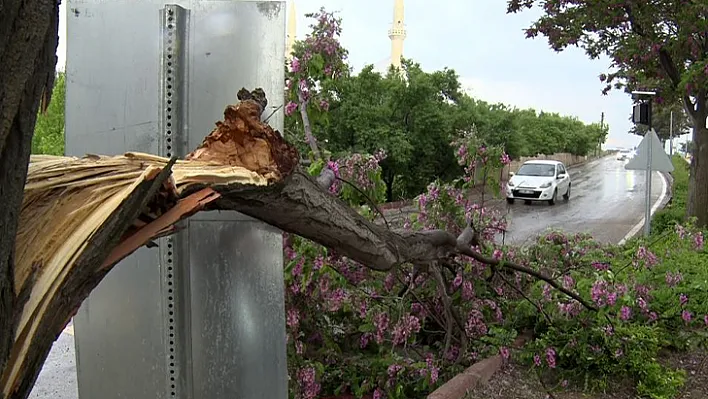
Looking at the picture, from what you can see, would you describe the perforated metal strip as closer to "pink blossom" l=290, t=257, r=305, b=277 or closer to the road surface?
"pink blossom" l=290, t=257, r=305, b=277

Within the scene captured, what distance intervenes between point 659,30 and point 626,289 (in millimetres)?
8666

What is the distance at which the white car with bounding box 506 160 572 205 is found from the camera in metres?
23.1

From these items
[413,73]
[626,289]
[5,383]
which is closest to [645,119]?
[626,289]

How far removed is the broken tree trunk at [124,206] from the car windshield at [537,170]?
2211cm

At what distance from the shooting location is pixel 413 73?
20547 millimetres

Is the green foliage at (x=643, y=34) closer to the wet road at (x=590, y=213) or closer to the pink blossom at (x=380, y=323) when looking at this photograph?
the wet road at (x=590, y=213)

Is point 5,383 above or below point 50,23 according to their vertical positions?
below

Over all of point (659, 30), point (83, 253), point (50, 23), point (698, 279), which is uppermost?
point (659, 30)

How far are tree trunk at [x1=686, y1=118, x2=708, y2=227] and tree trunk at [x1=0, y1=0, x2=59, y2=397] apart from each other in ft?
44.7

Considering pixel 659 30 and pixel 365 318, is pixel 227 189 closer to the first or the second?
pixel 365 318

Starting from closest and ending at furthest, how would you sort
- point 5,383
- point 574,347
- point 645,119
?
1. point 5,383
2. point 574,347
3. point 645,119

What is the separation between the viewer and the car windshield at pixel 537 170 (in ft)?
78.8

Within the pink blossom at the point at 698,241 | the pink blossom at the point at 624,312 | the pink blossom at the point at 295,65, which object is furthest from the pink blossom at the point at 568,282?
the pink blossom at the point at 295,65

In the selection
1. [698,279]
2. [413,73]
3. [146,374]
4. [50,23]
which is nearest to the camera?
[50,23]
